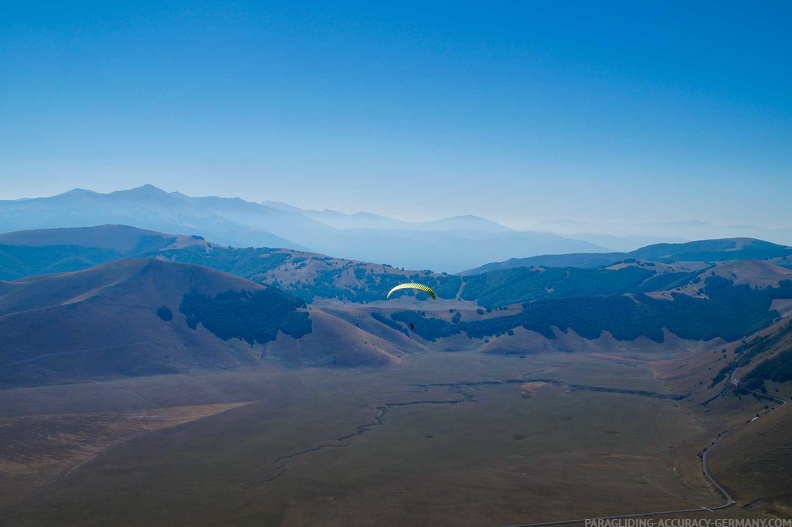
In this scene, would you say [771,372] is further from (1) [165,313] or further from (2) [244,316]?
(1) [165,313]

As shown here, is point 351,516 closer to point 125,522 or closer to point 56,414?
point 125,522

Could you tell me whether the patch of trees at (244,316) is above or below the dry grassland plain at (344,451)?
above

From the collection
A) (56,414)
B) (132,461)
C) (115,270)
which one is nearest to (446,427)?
(132,461)

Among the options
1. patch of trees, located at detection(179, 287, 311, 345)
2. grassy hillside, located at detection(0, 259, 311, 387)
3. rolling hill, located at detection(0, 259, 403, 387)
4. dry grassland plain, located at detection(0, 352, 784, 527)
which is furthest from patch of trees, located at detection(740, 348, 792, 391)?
grassy hillside, located at detection(0, 259, 311, 387)

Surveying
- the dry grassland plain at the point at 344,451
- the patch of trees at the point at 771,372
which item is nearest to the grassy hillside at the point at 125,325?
the dry grassland plain at the point at 344,451

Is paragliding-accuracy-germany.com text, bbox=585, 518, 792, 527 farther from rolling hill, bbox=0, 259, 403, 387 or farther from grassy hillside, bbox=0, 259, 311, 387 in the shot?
grassy hillside, bbox=0, 259, 311, 387

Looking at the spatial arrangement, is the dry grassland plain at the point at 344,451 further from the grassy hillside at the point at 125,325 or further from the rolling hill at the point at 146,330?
the rolling hill at the point at 146,330
